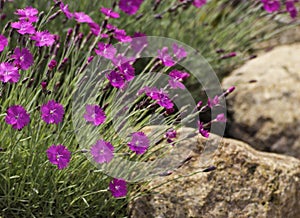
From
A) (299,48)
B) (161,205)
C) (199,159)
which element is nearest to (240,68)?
(299,48)

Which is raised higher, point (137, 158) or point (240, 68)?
point (137, 158)

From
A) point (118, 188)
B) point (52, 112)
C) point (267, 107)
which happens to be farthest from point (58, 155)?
point (267, 107)

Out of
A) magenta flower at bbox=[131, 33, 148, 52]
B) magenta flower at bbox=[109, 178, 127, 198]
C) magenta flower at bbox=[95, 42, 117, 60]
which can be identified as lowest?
magenta flower at bbox=[109, 178, 127, 198]

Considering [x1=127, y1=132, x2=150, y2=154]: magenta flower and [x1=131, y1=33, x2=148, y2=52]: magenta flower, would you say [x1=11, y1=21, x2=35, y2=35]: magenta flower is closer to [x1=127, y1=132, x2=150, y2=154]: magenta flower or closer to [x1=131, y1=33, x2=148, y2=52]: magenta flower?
[x1=127, y1=132, x2=150, y2=154]: magenta flower

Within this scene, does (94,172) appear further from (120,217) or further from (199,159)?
(199,159)

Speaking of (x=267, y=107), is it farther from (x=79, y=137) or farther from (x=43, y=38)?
(x=43, y=38)

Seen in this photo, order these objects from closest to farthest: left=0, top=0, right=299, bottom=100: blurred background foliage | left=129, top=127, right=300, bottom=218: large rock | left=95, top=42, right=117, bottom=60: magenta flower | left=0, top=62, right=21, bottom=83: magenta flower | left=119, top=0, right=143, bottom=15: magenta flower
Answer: left=0, top=62, right=21, bottom=83: magenta flower → left=95, top=42, right=117, bottom=60: magenta flower → left=129, top=127, right=300, bottom=218: large rock → left=119, top=0, right=143, bottom=15: magenta flower → left=0, top=0, right=299, bottom=100: blurred background foliage

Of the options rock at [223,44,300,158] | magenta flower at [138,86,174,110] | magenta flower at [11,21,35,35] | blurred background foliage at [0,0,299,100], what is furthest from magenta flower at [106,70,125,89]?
rock at [223,44,300,158]
